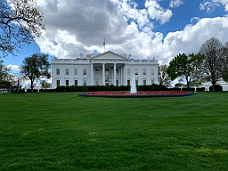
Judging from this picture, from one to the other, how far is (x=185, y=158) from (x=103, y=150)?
1.67 m

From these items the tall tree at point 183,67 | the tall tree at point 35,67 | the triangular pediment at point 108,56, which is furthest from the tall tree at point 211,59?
the tall tree at point 35,67

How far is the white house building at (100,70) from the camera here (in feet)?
172

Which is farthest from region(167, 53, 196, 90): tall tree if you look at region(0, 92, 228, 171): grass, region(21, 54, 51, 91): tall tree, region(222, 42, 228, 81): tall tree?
region(0, 92, 228, 171): grass

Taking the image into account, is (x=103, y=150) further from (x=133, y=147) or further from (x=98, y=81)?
(x=98, y=81)

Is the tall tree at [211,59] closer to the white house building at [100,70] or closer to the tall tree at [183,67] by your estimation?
the tall tree at [183,67]

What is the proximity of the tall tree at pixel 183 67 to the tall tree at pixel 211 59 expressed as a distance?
3.41 metres

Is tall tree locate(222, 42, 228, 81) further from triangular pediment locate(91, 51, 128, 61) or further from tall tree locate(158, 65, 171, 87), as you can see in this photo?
tall tree locate(158, 65, 171, 87)

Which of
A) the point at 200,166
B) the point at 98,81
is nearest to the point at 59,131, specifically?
the point at 200,166

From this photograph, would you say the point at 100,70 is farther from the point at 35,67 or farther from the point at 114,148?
the point at 114,148

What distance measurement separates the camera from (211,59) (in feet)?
137

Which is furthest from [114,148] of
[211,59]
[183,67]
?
[183,67]

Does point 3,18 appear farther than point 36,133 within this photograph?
Yes

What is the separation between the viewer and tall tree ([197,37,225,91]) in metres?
40.2

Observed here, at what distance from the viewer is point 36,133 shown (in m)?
5.57
